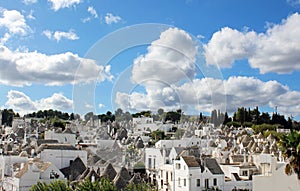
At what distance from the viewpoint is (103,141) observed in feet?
133

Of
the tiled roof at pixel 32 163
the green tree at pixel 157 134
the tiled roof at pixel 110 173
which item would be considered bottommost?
the tiled roof at pixel 110 173

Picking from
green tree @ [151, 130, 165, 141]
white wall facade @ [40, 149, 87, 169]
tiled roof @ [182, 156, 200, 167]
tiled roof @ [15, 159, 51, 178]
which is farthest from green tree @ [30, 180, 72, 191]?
green tree @ [151, 130, 165, 141]

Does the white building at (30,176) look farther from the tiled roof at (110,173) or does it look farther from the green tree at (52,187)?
the tiled roof at (110,173)

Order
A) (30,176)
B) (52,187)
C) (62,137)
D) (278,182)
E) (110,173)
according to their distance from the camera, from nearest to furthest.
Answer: (278,182)
(52,187)
(30,176)
(110,173)
(62,137)

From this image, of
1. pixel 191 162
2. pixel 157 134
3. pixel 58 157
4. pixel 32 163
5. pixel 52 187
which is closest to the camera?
pixel 52 187

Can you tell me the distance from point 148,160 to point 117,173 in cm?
664

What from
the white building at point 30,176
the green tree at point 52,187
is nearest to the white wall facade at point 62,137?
→ the white building at point 30,176

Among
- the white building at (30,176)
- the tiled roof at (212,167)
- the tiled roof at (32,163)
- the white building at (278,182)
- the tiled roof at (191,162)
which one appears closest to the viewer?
the white building at (278,182)

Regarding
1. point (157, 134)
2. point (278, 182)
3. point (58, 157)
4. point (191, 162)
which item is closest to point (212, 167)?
point (191, 162)

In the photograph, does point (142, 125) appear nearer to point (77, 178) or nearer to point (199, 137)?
point (199, 137)

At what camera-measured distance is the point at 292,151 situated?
15.9 m

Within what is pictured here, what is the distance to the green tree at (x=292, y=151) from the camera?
1538 cm

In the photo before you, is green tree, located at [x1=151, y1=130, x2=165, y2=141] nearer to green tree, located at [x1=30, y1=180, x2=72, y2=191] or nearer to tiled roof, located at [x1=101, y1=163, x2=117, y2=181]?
tiled roof, located at [x1=101, y1=163, x2=117, y2=181]

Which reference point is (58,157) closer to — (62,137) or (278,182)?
(62,137)
